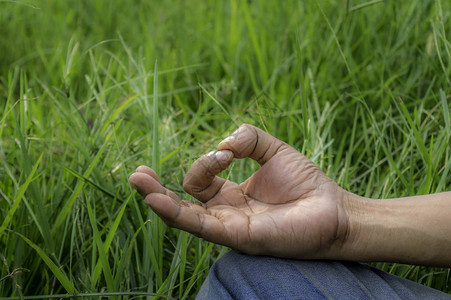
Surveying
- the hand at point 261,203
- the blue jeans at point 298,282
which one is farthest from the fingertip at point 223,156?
the blue jeans at point 298,282

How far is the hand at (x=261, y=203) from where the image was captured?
1029 mm

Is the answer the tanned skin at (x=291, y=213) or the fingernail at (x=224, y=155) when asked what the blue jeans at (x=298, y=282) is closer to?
the tanned skin at (x=291, y=213)

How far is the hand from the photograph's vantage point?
103 centimetres

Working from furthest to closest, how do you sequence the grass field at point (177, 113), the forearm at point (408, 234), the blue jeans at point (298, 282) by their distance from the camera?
the grass field at point (177, 113)
the forearm at point (408, 234)
the blue jeans at point (298, 282)

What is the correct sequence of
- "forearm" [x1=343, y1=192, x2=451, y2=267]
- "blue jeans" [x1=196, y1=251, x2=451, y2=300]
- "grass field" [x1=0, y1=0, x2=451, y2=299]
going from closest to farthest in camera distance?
"blue jeans" [x1=196, y1=251, x2=451, y2=300]
"forearm" [x1=343, y1=192, x2=451, y2=267]
"grass field" [x1=0, y1=0, x2=451, y2=299]

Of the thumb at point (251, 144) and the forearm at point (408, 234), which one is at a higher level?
the thumb at point (251, 144)

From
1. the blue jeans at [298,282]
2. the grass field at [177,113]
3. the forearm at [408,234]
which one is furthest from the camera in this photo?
the grass field at [177,113]

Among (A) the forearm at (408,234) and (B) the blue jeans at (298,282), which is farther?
(A) the forearm at (408,234)

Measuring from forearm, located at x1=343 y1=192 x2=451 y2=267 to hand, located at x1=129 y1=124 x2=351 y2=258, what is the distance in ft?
0.12

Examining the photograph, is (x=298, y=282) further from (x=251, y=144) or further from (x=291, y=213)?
(x=251, y=144)

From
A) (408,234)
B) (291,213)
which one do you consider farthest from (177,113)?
(408,234)

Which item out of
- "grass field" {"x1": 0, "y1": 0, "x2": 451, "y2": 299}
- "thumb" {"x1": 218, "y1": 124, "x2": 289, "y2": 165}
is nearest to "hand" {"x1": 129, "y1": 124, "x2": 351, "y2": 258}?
"thumb" {"x1": 218, "y1": 124, "x2": 289, "y2": 165}

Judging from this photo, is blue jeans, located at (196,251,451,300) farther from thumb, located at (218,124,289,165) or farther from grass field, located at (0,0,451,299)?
thumb, located at (218,124,289,165)

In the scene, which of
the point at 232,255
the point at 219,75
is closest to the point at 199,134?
the point at 219,75
